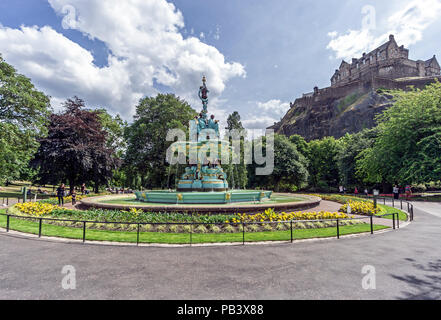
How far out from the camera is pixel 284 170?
45.4 m

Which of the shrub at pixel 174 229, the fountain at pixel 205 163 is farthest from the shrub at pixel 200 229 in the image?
the fountain at pixel 205 163

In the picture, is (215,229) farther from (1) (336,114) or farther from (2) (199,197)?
(1) (336,114)

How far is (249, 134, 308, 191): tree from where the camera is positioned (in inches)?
1796

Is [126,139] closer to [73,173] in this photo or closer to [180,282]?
[73,173]

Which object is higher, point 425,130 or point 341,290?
point 425,130

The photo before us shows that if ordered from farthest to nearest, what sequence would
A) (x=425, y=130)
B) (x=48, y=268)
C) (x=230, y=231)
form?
(x=425, y=130), (x=230, y=231), (x=48, y=268)

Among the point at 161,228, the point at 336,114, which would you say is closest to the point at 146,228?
the point at 161,228

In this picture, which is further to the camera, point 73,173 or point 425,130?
point 73,173

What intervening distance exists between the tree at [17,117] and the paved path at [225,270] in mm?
23691

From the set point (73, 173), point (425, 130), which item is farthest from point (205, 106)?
point (425, 130)

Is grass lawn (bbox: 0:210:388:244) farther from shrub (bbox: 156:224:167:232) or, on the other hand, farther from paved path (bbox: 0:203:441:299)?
paved path (bbox: 0:203:441:299)
